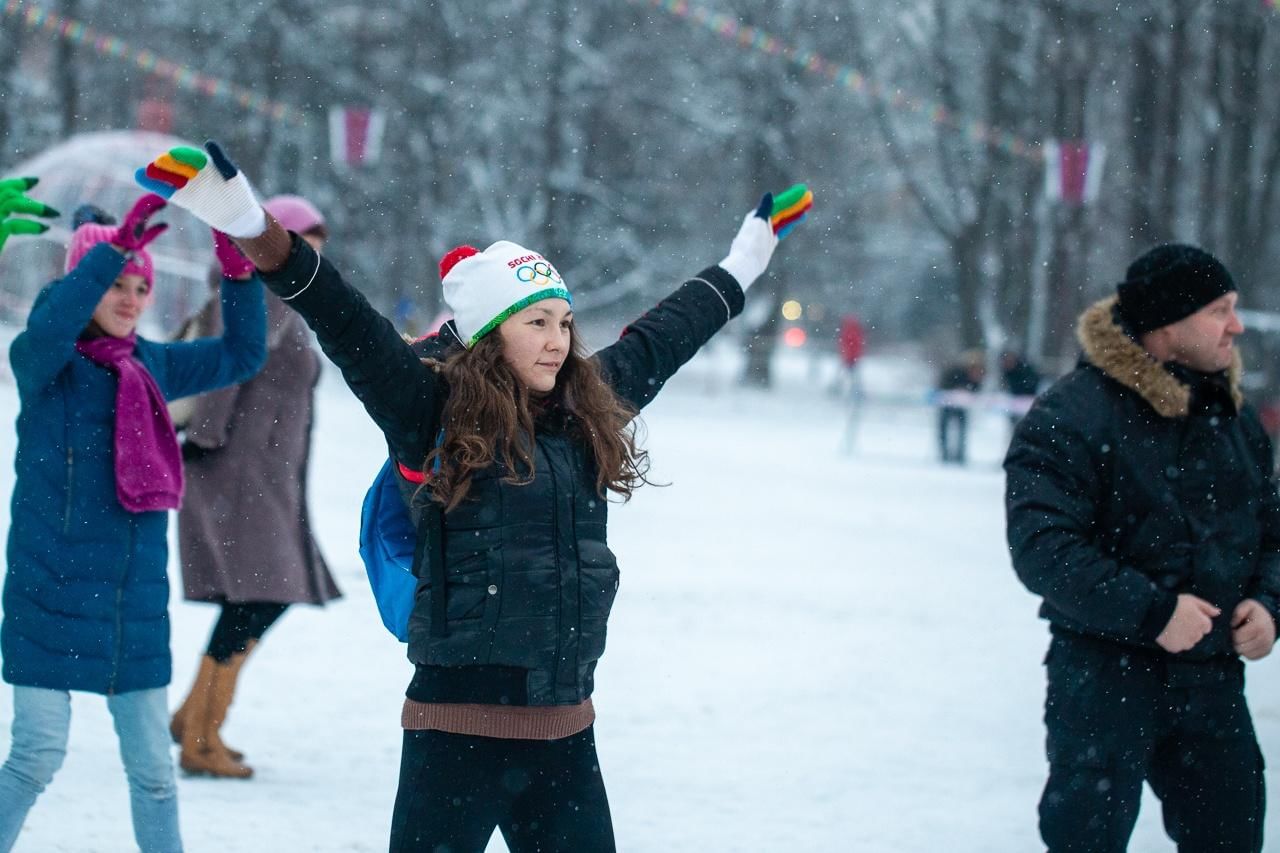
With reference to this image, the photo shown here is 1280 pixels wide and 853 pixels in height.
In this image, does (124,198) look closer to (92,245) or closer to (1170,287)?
(92,245)

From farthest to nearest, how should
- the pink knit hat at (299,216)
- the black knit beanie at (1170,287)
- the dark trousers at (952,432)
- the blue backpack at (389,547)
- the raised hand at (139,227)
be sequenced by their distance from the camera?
the dark trousers at (952,432) → the pink knit hat at (299,216) → the raised hand at (139,227) → the black knit beanie at (1170,287) → the blue backpack at (389,547)

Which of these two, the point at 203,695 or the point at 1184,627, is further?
the point at 203,695

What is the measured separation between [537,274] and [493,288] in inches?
3.6

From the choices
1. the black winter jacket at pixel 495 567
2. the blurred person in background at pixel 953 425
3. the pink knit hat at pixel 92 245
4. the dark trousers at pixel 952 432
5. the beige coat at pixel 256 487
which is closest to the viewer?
the black winter jacket at pixel 495 567

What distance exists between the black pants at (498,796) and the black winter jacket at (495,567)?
0.30 ft

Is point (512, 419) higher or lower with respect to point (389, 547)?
higher

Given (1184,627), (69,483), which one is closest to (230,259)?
(69,483)

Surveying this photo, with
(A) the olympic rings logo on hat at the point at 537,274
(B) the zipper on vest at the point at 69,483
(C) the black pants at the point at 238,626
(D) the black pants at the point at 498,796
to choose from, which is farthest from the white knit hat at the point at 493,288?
(C) the black pants at the point at 238,626

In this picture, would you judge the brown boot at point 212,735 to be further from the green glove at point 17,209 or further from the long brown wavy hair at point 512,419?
the long brown wavy hair at point 512,419

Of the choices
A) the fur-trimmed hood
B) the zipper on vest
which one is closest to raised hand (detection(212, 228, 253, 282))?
the zipper on vest

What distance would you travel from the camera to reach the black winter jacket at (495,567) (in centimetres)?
262

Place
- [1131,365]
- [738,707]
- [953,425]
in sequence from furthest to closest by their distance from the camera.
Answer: [953,425] < [738,707] < [1131,365]

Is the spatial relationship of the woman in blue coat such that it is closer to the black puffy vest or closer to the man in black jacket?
the black puffy vest

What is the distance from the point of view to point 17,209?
363cm
